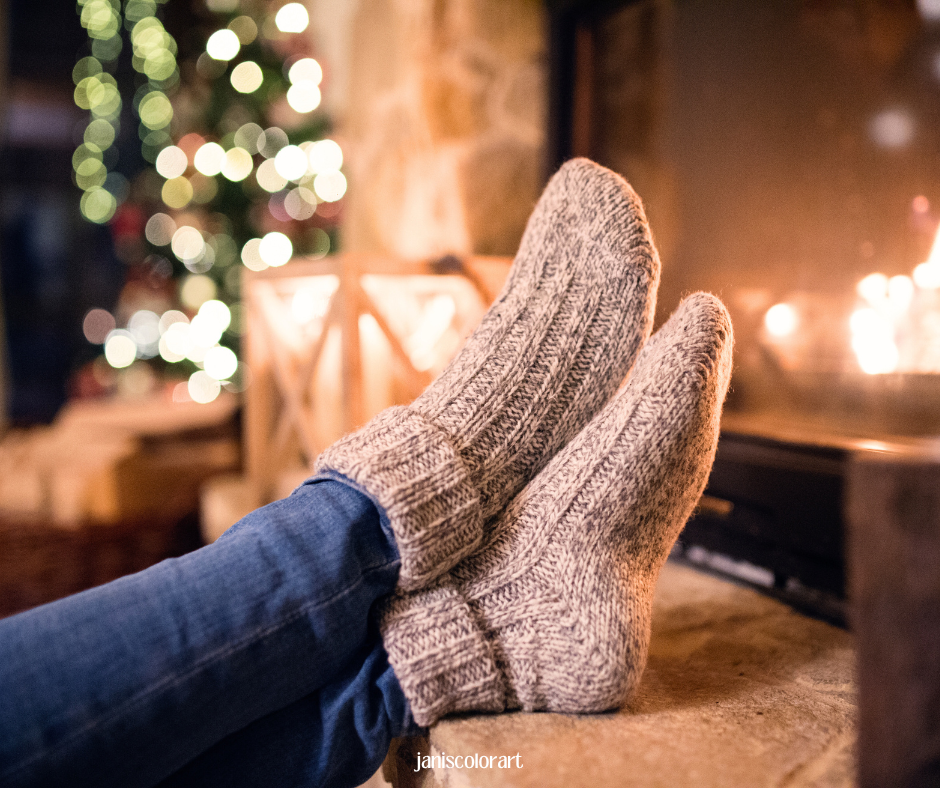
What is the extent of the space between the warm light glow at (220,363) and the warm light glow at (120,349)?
1.13 ft

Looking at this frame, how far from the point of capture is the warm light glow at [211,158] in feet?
6.40

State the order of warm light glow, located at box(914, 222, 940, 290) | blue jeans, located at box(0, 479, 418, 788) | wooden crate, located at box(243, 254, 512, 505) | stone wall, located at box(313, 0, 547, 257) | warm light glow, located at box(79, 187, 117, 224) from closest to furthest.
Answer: blue jeans, located at box(0, 479, 418, 788), warm light glow, located at box(914, 222, 940, 290), wooden crate, located at box(243, 254, 512, 505), stone wall, located at box(313, 0, 547, 257), warm light glow, located at box(79, 187, 117, 224)

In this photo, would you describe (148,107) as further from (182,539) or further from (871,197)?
(871,197)

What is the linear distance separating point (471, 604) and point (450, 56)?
1.10 metres

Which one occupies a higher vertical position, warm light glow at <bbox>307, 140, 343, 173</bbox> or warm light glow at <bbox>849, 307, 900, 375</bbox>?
warm light glow at <bbox>307, 140, 343, 173</bbox>

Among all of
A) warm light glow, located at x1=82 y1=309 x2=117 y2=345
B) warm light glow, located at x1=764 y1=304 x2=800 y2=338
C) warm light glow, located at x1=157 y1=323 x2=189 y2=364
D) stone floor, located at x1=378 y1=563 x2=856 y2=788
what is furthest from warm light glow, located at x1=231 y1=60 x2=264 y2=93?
stone floor, located at x1=378 y1=563 x2=856 y2=788

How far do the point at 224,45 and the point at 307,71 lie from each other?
295 millimetres

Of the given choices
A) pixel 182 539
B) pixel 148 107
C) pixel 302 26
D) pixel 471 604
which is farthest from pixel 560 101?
pixel 148 107

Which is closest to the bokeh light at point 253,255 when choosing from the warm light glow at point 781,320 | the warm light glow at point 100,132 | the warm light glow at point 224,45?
the warm light glow at point 224,45

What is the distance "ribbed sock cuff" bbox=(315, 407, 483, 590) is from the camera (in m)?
0.50

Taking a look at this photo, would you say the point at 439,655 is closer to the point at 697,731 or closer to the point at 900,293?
the point at 697,731

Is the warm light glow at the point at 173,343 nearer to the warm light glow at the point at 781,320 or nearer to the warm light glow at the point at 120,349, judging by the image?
the warm light glow at the point at 120,349

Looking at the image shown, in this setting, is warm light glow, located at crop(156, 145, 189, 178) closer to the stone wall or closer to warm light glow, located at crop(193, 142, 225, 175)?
warm light glow, located at crop(193, 142, 225, 175)

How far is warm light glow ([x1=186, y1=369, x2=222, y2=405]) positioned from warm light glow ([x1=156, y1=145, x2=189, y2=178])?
63 cm
